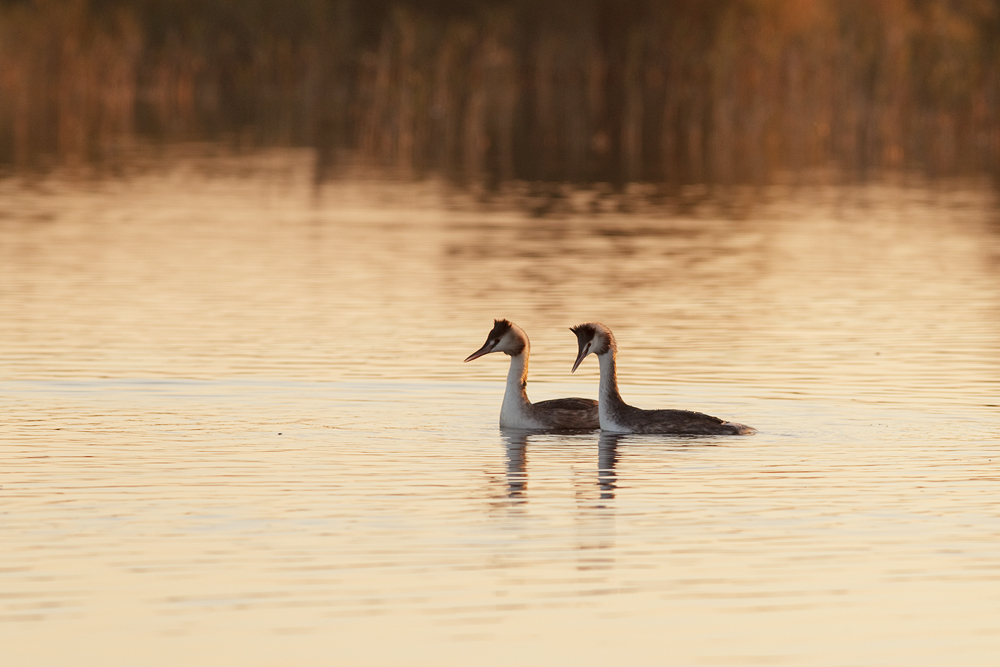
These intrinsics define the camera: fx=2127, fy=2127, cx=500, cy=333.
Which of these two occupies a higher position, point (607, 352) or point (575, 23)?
point (575, 23)

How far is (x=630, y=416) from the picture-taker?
12.1 metres

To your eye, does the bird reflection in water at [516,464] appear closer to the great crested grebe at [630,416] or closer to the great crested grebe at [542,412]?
the great crested grebe at [542,412]

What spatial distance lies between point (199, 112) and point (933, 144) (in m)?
20.6

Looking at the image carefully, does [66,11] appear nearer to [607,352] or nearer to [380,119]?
[380,119]

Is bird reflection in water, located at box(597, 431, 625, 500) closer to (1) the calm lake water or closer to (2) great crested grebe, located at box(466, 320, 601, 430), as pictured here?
(1) the calm lake water

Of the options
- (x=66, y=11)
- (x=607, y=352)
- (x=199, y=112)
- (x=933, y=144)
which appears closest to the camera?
(x=607, y=352)

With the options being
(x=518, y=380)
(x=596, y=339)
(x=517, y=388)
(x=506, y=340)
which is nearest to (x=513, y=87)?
(x=506, y=340)

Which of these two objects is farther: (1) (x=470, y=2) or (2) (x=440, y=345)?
(1) (x=470, y=2)

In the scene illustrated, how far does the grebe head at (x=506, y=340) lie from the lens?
1298 cm

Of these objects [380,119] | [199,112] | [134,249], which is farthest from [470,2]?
[134,249]

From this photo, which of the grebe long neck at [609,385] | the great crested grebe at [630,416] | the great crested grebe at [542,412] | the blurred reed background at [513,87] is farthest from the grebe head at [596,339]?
the blurred reed background at [513,87]

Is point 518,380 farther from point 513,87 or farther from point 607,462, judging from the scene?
point 513,87

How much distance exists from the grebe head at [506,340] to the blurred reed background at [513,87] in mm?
20928

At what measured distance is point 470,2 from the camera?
55688 millimetres
